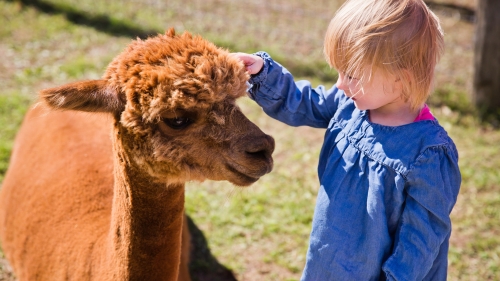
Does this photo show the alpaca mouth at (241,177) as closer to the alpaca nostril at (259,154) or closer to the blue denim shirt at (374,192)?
the alpaca nostril at (259,154)

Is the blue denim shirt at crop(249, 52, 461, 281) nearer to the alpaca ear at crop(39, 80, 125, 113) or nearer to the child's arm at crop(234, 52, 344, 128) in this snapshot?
the child's arm at crop(234, 52, 344, 128)

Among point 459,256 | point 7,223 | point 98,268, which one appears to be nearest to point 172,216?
point 98,268

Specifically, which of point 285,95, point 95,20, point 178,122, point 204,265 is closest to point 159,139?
point 178,122

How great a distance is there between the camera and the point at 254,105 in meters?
5.43

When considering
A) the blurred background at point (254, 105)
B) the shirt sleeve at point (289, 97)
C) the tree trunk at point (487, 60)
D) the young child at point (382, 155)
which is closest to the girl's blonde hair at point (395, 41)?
the young child at point (382, 155)

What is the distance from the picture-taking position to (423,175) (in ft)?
6.15

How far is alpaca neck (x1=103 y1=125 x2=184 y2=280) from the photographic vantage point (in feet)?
6.70

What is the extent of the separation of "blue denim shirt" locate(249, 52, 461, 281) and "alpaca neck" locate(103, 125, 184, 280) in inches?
23.6

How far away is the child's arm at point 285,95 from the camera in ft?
7.23

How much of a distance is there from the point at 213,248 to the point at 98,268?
4.93 feet

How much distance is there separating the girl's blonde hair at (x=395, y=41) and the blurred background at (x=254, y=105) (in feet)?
2.89

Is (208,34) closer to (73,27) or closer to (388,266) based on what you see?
(73,27)

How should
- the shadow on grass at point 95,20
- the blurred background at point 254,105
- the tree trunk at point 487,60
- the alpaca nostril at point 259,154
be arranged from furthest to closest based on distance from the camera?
the shadow on grass at point 95,20
the tree trunk at point 487,60
the blurred background at point 254,105
the alpaca nostril at point 259,154

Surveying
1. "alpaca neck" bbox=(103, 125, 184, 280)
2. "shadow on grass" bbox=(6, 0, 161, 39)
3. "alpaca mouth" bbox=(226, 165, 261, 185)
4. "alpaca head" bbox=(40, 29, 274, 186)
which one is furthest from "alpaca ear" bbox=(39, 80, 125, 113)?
"shadow on grass" bbox=(6, 0, 161, 39)
